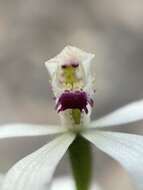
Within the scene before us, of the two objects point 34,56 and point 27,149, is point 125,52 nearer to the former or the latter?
point 34,56

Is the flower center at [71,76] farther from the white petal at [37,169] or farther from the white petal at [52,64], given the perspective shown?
the white petal at [37,169]

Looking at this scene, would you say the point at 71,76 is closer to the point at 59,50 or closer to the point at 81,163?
the point at 81,163

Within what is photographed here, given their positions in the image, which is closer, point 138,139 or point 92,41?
point 138,139

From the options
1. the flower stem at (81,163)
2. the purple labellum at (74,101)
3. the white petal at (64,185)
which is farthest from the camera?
the white petal at (64,185)

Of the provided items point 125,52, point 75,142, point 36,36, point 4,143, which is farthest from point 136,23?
point 75,142

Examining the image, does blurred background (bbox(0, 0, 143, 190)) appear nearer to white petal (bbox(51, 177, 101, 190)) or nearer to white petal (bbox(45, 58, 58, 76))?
white petal (bbox(51, 177, 101, 190))

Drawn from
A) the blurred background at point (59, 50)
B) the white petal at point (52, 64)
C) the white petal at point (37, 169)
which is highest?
the blurred background at point (59, 50)

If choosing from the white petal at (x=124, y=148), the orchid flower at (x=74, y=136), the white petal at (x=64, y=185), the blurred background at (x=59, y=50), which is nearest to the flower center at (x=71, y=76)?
the orchid flower at (x=74, y=136)
